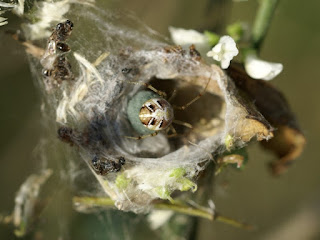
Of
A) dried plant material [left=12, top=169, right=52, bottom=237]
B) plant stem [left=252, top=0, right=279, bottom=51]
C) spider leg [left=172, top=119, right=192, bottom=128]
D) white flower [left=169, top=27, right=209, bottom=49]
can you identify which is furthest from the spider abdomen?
dried plant material [left=12, top=169, right=52, bottom=237]

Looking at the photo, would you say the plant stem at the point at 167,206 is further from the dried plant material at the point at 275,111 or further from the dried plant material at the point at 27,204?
the dried plant material at the point at 275,111

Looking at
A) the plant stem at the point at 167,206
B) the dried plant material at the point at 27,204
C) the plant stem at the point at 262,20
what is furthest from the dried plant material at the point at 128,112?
the dried plant material at the point at 27,204

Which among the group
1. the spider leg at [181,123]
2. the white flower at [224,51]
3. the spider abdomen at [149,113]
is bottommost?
the spider leg at [181,123]

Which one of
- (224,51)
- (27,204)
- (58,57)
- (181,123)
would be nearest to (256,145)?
(181,123)

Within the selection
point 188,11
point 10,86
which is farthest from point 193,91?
point 10,86

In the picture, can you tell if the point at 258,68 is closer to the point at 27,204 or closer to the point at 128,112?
the point at 128,112

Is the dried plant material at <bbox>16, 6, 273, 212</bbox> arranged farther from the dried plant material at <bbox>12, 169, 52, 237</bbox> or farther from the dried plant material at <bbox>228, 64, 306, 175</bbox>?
the dried plant material at <bbox>12, 169, 52, 237</bbox>
